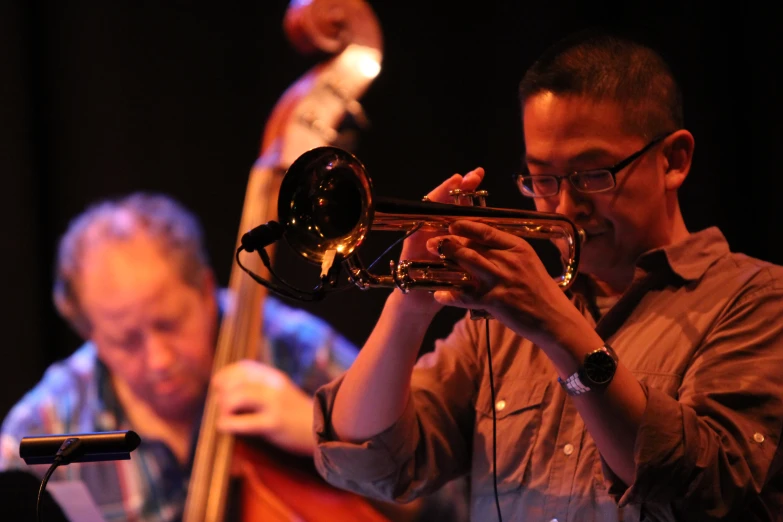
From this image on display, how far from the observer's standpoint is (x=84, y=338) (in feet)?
10.2

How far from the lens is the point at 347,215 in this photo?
71.4 inches

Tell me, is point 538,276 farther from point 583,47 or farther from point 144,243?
point 144,243

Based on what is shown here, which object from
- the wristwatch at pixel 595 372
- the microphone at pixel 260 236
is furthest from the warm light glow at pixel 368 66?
the wristwatch at pixel 595 372

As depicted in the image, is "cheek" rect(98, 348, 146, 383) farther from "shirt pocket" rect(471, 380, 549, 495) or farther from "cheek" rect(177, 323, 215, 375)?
"shirt pocket" rect(471, 380, 549, 495)

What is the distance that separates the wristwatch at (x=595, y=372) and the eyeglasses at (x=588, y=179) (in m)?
0.48

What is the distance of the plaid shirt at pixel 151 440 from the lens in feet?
9.59

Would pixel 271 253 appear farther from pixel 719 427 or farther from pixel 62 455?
pixel 719 427

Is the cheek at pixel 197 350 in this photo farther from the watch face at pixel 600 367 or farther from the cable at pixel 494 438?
the watch face at pixel 600 367

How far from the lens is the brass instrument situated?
1767 millimetres

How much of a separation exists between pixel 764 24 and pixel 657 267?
112cm

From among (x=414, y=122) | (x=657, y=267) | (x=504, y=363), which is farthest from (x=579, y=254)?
(x=414, y=122)

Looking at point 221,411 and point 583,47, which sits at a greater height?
point 583,47

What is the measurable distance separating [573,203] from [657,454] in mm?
654

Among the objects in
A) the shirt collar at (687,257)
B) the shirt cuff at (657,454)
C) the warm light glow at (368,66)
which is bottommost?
the shirt cuff at (657,454)
